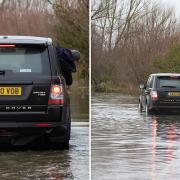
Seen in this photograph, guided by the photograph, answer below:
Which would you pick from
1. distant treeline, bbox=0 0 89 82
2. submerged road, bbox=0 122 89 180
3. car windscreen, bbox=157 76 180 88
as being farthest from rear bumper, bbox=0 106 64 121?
distant treeline, bbox=0 0 89 82

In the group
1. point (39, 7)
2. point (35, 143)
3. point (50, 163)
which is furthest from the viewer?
point (39, 7)

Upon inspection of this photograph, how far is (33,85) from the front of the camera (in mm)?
7086

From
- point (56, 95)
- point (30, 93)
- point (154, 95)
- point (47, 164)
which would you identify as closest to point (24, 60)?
point (30, 93)

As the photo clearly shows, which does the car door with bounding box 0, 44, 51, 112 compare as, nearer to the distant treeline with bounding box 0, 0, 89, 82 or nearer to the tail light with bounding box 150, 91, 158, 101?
the tail light with bounding box 150, 91, 158, 101

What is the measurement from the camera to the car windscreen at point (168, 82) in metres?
8.88

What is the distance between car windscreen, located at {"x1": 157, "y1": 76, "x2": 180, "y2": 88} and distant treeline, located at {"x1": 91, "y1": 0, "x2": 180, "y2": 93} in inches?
61.0

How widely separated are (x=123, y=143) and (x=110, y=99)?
57cm

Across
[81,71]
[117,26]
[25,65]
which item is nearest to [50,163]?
[25,65]

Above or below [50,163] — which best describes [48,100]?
above

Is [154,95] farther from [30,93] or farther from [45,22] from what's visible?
[45,22]

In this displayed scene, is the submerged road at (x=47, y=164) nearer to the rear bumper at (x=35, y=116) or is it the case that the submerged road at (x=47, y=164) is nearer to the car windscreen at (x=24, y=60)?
the rear bumper at (x=35, y=116)

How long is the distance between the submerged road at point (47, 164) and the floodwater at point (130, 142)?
0.18 metres

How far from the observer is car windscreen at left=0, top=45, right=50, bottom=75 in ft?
23.6

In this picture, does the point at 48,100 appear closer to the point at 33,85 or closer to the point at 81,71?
the point at 33,85
